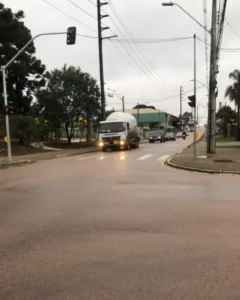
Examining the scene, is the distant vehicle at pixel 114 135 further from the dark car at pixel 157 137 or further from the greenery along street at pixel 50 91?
the dark car at pixel 157 137

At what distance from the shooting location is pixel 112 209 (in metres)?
8.58

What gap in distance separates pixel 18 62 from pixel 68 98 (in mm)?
6833

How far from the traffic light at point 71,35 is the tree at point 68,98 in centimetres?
2035

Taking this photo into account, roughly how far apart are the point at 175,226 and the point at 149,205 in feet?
6.45

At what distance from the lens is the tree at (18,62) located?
41188mm

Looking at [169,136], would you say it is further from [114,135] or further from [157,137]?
[114,135]

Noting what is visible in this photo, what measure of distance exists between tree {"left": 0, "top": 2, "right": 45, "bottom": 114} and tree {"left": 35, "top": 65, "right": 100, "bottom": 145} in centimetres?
327

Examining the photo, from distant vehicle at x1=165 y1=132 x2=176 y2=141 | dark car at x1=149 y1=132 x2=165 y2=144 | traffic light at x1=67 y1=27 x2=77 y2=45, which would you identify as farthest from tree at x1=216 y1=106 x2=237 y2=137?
traffic light at x1=67 y1=27 x2=77 y2=45

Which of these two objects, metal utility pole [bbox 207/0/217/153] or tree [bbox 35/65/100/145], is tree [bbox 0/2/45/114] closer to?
tree [bbox 35/65/100/145]

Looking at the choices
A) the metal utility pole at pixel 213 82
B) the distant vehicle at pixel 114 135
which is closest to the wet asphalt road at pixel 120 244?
the metal utility pole at pixel 213 82

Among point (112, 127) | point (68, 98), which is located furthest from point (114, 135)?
point (68, 98)

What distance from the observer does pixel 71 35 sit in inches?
780

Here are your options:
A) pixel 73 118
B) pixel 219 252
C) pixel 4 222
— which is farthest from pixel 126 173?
pixel 73 118

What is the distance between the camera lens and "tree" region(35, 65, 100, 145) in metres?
40.2
